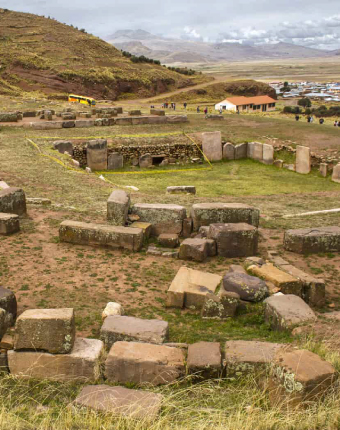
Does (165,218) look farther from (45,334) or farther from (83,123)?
(83,123)

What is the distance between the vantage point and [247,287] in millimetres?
7574

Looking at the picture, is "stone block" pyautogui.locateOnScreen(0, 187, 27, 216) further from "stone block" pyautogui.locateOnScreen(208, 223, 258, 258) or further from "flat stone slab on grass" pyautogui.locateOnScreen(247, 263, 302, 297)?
"flat stone slab on grass" pyautogui.locateOnScreen(247, 263, 302, 297)

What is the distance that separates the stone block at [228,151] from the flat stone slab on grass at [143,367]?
20956mm

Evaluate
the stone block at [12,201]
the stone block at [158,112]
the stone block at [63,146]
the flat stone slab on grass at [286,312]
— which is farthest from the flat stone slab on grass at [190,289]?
the stone block at [158,112]

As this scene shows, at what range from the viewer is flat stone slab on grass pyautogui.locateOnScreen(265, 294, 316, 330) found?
645 cm

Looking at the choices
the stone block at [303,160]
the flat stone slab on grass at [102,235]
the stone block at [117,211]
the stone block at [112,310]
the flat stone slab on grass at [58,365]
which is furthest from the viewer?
the stone block at [303,160]

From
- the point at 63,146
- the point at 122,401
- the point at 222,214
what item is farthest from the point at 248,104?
the point at 122,401

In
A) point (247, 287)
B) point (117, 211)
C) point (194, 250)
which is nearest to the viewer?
point (247, 287)

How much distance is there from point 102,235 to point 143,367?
4706mm

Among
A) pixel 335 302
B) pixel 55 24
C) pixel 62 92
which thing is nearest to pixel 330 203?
pixel 335 302

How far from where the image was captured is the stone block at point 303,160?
23.0 metres

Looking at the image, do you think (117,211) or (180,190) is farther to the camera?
(180,190)

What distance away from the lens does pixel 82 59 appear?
2532 inches

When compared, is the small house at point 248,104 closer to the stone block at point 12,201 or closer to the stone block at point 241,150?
the stone block at point 241,150
